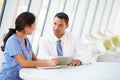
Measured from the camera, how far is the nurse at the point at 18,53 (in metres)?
2.42

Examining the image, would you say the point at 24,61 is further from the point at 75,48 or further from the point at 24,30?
the point at 75,48

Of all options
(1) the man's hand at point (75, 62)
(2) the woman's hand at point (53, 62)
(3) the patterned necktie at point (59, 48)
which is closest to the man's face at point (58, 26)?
(3) the patterned necktie at point (59, 48)

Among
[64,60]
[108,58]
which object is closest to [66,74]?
[64,60]

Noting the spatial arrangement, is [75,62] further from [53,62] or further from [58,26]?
[58,26]

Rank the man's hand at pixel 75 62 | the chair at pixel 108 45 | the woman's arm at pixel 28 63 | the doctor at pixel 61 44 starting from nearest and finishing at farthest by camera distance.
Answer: the woman's arm at pixel 28 63 < the man's hand at pixel 75 62 < the doctor at pixel 61 44 < the chair at pixel 108 45

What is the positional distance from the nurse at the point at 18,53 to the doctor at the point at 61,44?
53 centimetres

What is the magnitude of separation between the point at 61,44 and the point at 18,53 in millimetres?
954

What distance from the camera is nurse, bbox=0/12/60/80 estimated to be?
2.42 meters

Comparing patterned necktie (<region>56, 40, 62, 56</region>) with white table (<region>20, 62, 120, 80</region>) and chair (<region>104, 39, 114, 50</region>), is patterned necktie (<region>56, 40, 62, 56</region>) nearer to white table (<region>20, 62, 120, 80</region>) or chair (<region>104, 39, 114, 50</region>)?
white table (<region>20, 62, 120, 80</region>)

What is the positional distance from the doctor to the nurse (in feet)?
1.74

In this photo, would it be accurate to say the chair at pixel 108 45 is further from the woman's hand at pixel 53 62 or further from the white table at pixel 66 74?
the woman's hand at pixel 53 62

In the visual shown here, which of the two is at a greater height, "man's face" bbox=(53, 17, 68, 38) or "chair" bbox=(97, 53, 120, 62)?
"man's face" bbox=(53, 17, 68, 38)

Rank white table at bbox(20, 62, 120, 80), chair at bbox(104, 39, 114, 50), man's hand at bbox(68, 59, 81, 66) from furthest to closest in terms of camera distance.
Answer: chair at bbox(104, 39, 114, 50) < man's hand at bbox(68, 59, 81, 66) < white table at bbox(20, 62, 120, 80)

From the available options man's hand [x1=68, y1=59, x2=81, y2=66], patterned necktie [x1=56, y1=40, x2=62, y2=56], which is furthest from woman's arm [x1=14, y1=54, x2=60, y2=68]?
patterned necktie [x1=56, y1=40, x2=62, y2=56]
